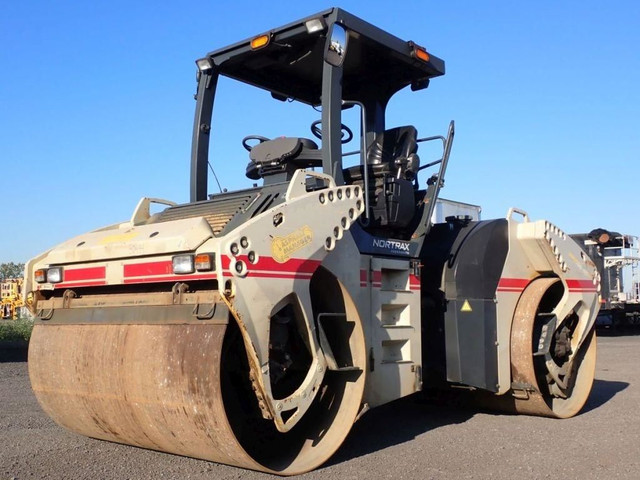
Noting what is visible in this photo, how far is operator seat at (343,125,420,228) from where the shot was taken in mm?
5473

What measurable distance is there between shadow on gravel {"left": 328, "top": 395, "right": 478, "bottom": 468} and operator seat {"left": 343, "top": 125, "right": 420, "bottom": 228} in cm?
162

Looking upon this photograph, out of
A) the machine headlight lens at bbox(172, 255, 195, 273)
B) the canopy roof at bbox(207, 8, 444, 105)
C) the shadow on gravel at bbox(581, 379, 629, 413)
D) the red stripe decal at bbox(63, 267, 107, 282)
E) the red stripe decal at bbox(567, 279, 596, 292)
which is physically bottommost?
the shadow on gravel at bbox(581, 379, 629, 413)

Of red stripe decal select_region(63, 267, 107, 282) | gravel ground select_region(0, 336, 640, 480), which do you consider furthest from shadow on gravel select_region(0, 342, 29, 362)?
red stripe decal select_region(63, 267, 107, 282)

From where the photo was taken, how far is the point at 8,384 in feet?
27.8

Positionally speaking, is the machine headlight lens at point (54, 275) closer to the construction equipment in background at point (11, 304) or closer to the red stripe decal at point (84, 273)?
the red stripe decal at point (84, 273)

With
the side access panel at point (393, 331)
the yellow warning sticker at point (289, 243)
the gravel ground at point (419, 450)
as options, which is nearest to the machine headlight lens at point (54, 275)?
the gravel ground at point (419, 450)

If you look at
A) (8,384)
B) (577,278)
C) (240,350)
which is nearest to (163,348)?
(240,350)

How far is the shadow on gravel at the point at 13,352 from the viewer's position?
11.5 meters

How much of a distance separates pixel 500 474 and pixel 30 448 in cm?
317

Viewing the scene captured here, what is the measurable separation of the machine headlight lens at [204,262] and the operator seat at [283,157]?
1656 millimetres

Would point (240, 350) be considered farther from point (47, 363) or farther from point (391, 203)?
point (391, 203)

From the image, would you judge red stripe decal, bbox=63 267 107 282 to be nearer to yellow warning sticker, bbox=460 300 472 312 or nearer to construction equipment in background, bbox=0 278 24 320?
yellow warning sticker, bbox=460 300 472 312

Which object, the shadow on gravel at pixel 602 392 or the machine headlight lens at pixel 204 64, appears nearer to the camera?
the machine headlight lens at pixel 204 64

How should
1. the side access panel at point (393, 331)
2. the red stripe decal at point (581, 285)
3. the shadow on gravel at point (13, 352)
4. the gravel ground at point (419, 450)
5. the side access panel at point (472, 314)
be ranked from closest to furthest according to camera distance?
the gravel ground at point (419, 450) < the side access panel at point (393, 331) < the side access panel at point (472, 314) < the red stripe decal at point (581, 285) < the shadow on gravel at point (13, 352)
